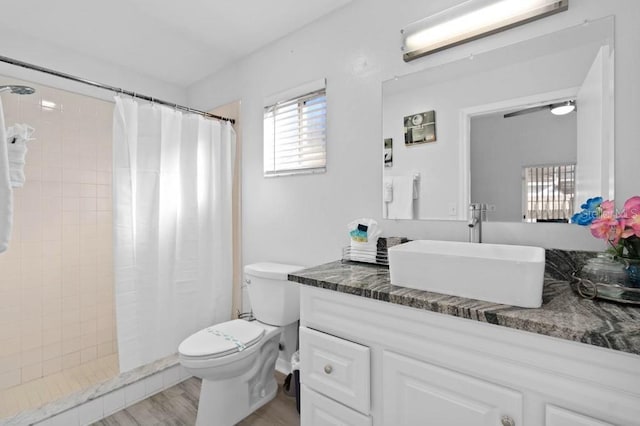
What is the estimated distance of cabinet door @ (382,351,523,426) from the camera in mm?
841

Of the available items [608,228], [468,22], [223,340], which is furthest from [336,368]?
[468,22]

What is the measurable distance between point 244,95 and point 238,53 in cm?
31

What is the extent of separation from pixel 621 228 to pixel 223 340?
172 centimetres

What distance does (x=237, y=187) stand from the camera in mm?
2461

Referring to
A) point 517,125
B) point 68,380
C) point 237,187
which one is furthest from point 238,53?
point 68,380

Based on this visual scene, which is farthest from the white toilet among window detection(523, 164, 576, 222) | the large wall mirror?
window detection(523, 164, 576, 222)

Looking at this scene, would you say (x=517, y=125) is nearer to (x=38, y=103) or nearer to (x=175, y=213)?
(x=175, y=213)

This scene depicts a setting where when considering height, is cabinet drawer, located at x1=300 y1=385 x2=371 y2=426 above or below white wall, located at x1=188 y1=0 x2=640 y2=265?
below

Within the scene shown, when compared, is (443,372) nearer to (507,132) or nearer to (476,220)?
(476,220)

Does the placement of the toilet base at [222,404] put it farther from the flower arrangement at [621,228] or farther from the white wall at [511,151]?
the flower arrangement at [621,228]

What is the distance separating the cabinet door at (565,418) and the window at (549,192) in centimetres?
77

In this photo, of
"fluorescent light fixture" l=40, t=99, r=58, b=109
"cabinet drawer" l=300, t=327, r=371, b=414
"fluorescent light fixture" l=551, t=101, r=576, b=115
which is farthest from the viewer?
"fluorescent light fixture" l=40, t=99, r=58, b=109

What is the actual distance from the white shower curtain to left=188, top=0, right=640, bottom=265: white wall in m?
0.24

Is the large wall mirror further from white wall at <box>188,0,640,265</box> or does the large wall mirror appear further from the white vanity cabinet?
the white vanity cabinet
